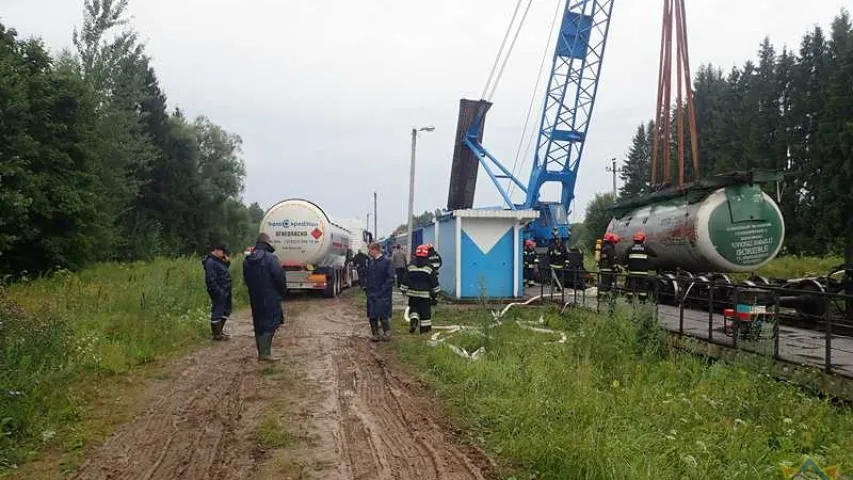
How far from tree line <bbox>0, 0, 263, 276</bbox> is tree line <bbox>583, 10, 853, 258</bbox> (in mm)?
21745

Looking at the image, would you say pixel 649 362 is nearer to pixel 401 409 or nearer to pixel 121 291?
pixel 401 409

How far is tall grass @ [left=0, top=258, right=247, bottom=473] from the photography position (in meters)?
5.44

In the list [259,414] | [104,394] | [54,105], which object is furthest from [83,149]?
[259,414]

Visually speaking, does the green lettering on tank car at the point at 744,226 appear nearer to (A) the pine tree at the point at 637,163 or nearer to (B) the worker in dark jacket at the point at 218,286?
(B) the worker in dark jacket at the point at 218,286

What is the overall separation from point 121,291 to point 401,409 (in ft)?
27.0

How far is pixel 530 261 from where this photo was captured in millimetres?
21344

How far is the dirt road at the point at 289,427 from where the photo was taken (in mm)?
4609

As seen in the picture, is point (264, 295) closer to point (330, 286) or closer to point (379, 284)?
point (379, 284)

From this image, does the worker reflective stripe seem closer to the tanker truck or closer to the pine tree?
the tanker truck

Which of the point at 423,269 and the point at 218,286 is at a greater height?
the point at 423,269

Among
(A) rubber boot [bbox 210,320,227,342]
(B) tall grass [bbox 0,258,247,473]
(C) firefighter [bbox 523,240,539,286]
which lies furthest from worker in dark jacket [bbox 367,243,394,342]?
(C) firefighter [bbox 523,240,539,286]

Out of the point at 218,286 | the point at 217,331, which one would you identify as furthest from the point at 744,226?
the point at 217,331

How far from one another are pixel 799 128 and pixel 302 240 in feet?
130

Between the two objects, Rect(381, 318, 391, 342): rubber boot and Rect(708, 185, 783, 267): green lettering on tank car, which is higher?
Rect(708, 185, 783, 267): green lettering on tank car
